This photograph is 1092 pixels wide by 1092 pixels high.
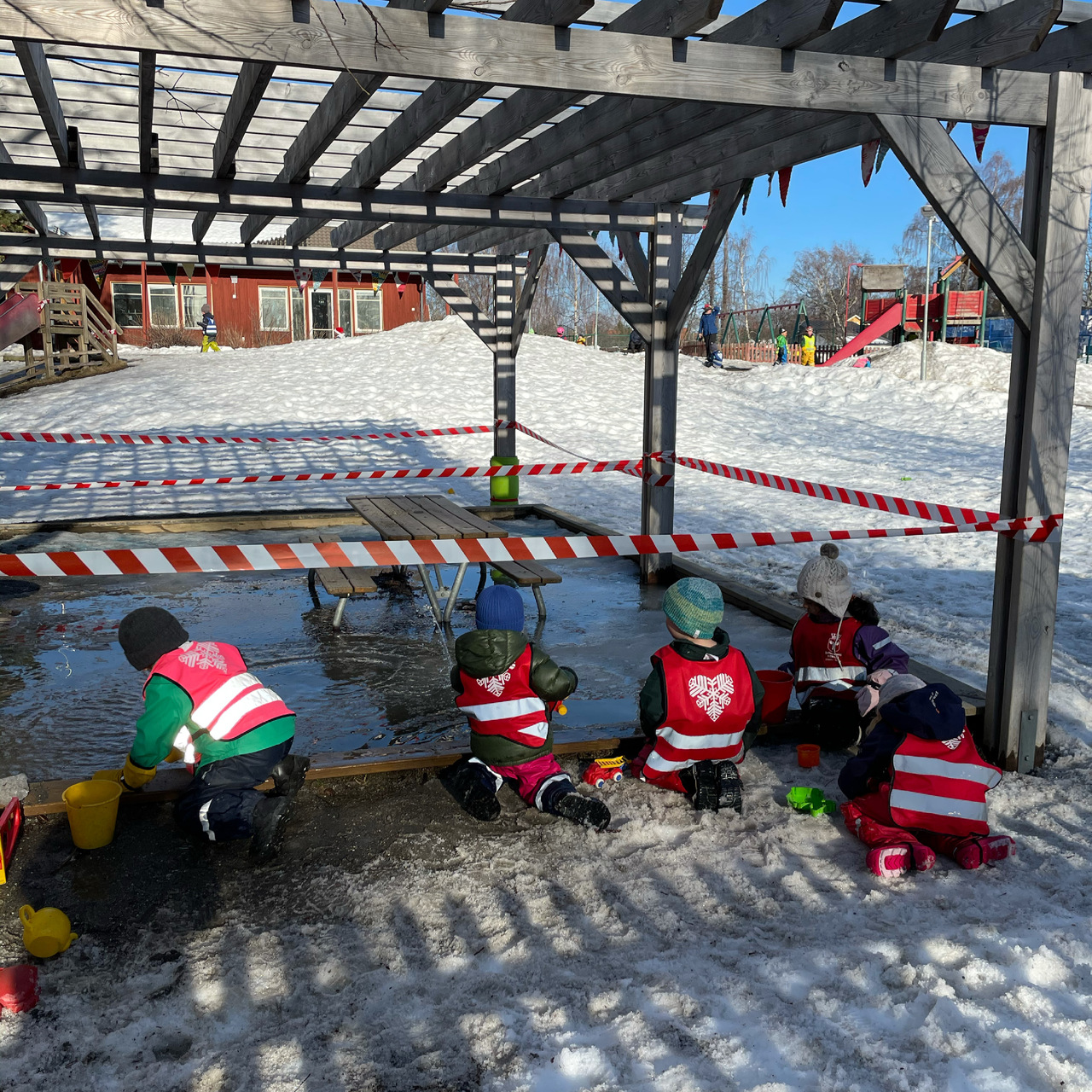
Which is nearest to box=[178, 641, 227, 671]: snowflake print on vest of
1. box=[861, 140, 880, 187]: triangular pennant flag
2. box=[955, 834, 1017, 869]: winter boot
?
box=[955, 834, 1017, 869]: winter boot

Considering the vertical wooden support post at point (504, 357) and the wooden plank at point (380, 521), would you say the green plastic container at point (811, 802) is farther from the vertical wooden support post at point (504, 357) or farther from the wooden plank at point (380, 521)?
the vertical wooden support post at point (504, 357)

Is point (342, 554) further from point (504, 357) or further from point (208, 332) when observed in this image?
point (208, 332)

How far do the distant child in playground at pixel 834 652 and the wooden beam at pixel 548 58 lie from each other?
205cm

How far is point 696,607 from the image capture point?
12.9 ft

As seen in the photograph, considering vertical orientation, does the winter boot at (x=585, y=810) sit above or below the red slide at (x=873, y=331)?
below

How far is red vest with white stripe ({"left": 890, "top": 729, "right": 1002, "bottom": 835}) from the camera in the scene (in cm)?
359

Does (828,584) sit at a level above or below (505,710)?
above

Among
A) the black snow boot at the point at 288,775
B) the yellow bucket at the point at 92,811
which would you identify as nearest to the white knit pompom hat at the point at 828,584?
the black snow boot at the point at 288,775

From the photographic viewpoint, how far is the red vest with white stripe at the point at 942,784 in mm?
3590

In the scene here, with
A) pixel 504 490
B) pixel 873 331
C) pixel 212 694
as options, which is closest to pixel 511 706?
pixel 212 694

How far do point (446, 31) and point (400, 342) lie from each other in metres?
24.6

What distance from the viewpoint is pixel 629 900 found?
3.33 meters

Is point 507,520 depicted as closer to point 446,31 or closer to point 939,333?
point 446,31

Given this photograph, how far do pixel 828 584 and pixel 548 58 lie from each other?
2.70 m
